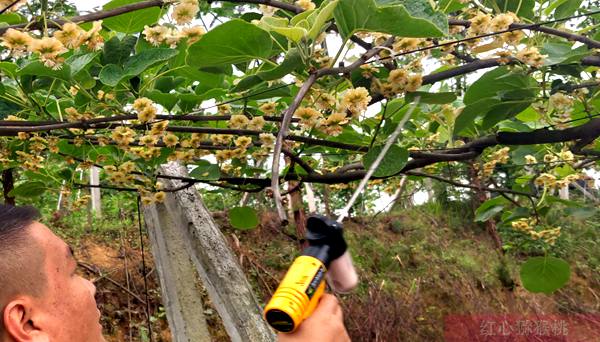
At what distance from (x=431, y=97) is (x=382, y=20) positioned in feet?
0.89

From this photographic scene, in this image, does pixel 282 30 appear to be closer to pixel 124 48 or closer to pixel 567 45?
pixel 124 48

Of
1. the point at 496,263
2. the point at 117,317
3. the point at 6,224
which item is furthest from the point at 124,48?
the point at 496,263

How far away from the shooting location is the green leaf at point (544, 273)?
1.45 metres

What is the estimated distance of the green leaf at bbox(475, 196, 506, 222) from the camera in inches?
60.7

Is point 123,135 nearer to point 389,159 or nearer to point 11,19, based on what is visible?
point 11,19

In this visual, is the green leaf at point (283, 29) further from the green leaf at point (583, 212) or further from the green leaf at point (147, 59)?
the green leaf at point (583, 212)

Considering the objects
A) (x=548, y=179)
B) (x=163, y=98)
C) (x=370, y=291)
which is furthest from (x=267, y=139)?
(x=370, y=291)

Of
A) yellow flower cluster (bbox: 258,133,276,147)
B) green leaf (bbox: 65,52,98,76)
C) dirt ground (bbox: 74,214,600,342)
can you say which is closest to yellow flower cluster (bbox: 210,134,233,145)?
yellow flower cluster (bbox: 258,133,276,147)

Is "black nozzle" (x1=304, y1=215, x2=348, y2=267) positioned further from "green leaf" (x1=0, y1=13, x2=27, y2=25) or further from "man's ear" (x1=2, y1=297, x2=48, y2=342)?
"green leaf" (x1=0, y1=13, x2=27, y2=25)

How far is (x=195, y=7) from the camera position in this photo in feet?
2.41

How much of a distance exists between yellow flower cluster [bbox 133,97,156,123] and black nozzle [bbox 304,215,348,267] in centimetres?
37

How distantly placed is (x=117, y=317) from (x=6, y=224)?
8.56 feet

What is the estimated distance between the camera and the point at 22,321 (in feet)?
2.20

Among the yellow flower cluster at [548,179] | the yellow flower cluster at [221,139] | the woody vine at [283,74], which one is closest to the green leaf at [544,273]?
the yellow flower cluster at [548,179]
